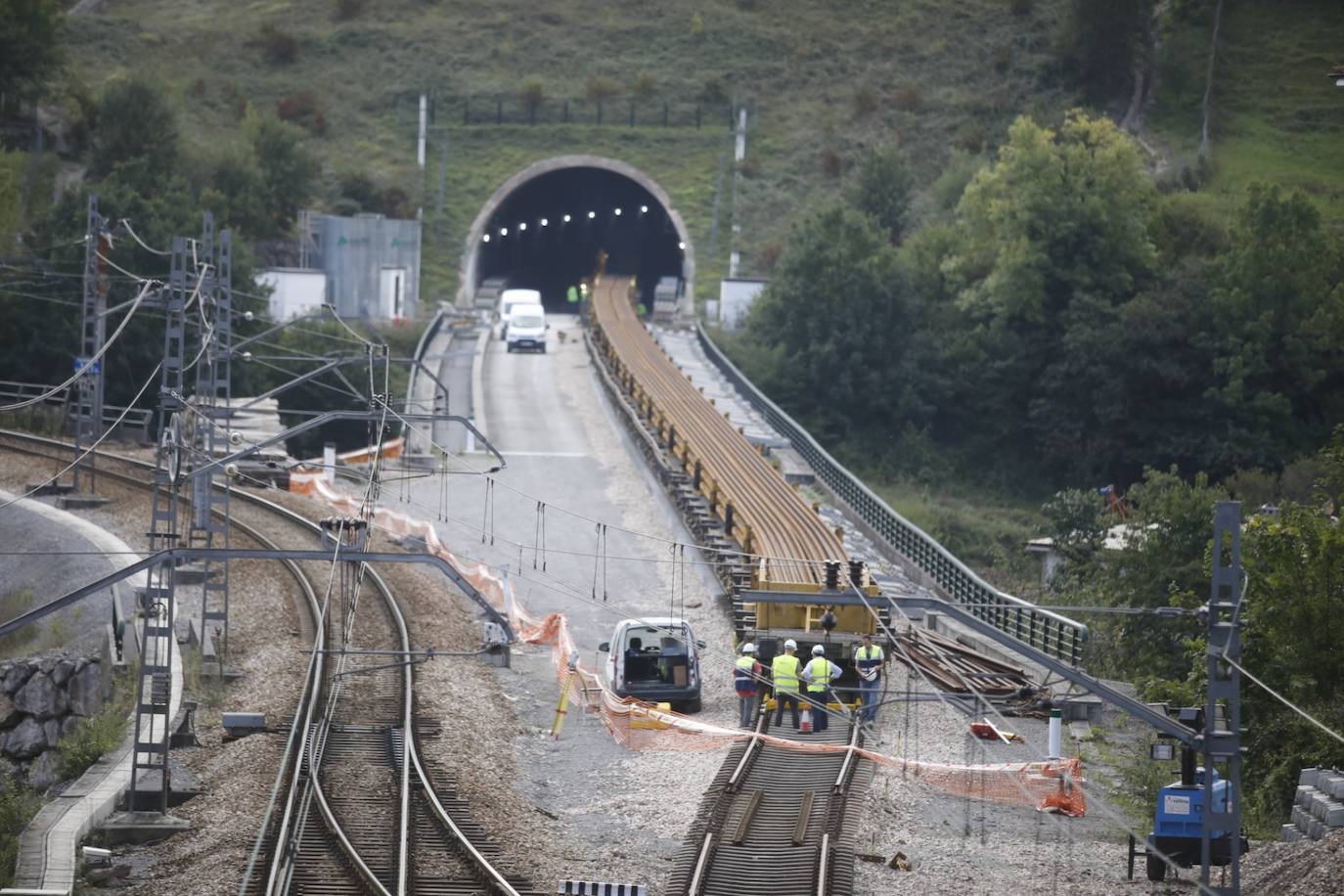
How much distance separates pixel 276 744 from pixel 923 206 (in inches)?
2798

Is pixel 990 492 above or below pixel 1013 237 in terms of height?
below

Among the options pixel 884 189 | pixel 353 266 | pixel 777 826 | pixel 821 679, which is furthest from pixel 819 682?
pixel 884 189

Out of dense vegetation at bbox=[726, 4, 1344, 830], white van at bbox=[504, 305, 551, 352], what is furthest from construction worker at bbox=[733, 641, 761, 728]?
white van at bbox=[504, 305, 551, 352]

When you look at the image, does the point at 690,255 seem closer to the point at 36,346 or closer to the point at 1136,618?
the point at 36,346

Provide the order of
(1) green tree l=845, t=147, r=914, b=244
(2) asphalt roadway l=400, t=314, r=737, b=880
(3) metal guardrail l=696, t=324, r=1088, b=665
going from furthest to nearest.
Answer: (1) green tree l=845, t=147, r=914, b=244 < (3) metal guardrail l=696, t=324, r=1088, b=665 < (2) asphalt roadway l=400, t=314, r=737, b=880

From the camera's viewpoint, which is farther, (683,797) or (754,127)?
(754,127)

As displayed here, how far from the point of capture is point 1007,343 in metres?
72.3

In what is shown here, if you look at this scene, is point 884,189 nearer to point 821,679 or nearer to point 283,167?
point 283,167

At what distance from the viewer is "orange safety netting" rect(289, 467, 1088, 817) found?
24078 millimetres

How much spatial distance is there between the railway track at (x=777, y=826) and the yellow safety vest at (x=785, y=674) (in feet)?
2.52

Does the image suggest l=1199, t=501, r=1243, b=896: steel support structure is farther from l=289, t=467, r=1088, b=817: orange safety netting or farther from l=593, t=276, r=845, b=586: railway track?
l=593, t=276, r=845, b=586: railway track

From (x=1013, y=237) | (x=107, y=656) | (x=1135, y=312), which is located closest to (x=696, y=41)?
(x=1013, y=237)

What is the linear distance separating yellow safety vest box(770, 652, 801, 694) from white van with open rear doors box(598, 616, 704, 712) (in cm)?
259

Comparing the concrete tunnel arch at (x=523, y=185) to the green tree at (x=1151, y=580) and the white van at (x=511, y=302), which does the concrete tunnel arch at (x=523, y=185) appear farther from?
the green tree at (x=1151, y=580)
